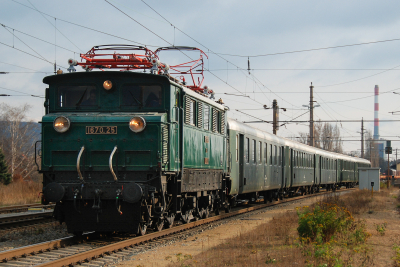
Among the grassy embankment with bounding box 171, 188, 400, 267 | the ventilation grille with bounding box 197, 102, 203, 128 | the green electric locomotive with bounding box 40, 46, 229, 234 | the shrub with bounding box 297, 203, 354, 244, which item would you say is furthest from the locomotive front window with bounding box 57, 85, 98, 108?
the shrub with bounding box 297, 203, 354, 244

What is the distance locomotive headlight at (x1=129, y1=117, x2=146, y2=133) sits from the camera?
10.7 metres

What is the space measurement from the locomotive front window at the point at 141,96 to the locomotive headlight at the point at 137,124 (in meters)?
0.69

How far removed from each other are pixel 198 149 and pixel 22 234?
5056 mm

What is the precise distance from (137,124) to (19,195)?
18.8 m

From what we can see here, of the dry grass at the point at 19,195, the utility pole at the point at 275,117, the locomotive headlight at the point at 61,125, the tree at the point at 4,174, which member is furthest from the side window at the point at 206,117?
the tree at the point at 4,174

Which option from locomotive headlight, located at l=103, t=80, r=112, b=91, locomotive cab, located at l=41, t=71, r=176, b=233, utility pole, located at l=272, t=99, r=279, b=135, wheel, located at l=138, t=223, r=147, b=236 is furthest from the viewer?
utility pole, located at l=272, t=99, r=279, b=135

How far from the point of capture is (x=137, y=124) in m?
10.7

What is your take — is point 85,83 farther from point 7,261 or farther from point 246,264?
point 246,264

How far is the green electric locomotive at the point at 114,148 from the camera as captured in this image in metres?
10.6

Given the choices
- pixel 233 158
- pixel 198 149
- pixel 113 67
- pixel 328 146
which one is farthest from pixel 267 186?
pixel 328 146

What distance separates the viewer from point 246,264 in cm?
841

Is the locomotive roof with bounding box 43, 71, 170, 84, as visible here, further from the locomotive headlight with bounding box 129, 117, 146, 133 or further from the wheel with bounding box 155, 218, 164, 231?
the wheel with bounding box 155, 218, 164, 231

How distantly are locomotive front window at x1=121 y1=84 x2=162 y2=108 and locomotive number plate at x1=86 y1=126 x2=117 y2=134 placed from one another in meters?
0.77

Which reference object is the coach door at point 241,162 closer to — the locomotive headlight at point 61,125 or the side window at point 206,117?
the side window at point 206,117
